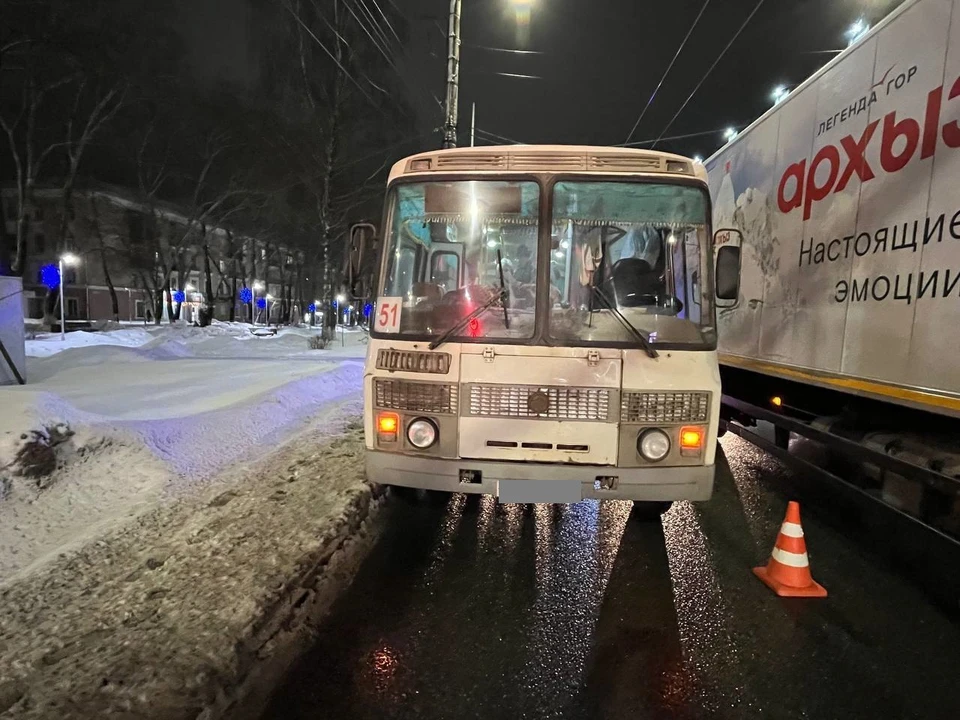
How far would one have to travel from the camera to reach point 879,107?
4285mm

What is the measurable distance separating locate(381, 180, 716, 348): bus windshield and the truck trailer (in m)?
1.29

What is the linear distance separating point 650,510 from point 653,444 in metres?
1.10

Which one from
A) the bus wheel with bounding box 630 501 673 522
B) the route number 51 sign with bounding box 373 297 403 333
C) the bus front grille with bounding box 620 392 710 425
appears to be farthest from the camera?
the bus wheel with bounding box 630 501 673 522

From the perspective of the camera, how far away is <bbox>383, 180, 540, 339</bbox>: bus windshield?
13.5 feet

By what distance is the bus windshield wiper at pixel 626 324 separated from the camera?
391 centimetres

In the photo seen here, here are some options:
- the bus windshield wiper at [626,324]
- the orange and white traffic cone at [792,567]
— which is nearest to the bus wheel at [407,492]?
the bus windshield wiper at [626,324]

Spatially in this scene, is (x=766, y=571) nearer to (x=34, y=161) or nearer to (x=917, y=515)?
(x=917, y=515)

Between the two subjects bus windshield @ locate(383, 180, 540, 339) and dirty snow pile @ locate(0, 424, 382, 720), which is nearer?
dirty snow pile @ locate(0, 424, 382, 720)

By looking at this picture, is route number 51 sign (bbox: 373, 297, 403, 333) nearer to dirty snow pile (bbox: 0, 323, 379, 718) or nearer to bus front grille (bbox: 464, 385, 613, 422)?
bus front grille (bbox: 464, 385, 613, 422)

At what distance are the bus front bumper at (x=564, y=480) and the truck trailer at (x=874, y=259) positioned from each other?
1538 mm

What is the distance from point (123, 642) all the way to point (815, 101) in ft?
21.8

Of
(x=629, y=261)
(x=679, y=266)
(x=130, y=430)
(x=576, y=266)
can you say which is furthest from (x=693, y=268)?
(x=130, y=430)

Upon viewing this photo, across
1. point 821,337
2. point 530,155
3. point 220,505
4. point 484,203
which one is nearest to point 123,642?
point 220,505

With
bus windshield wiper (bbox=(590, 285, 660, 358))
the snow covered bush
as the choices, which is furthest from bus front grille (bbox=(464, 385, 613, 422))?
the snow covered bush
